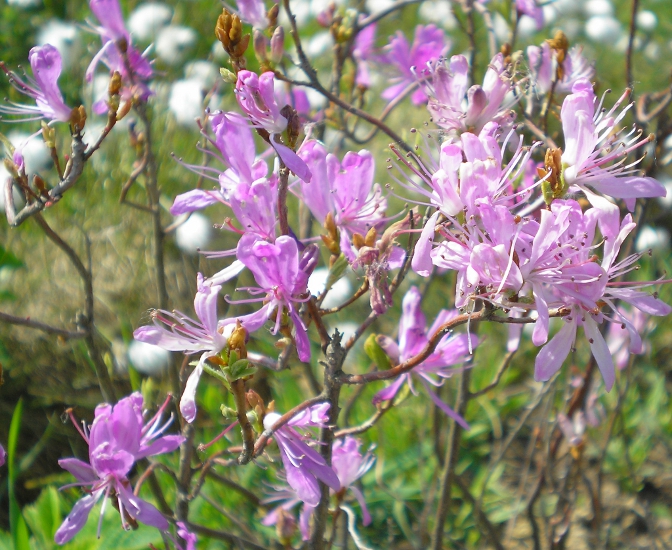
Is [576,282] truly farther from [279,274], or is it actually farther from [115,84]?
[115,84]

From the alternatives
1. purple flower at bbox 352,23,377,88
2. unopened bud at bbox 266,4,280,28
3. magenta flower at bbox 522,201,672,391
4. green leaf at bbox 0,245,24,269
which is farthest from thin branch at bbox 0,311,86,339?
green leaf at bbox 0,245,24,269

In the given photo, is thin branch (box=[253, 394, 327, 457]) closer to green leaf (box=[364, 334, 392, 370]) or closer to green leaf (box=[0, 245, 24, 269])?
green leaf (box=[364, 334, 392, 370])

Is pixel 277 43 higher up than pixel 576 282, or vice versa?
pixel 277 43

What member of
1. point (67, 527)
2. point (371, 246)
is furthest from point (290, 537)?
point (371, 246)

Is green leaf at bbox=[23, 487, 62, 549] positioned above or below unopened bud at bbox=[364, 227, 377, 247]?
below

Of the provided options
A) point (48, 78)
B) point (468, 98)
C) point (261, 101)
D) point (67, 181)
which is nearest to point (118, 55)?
point (48, 78)

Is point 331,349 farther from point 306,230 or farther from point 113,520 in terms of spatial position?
point 113,520
